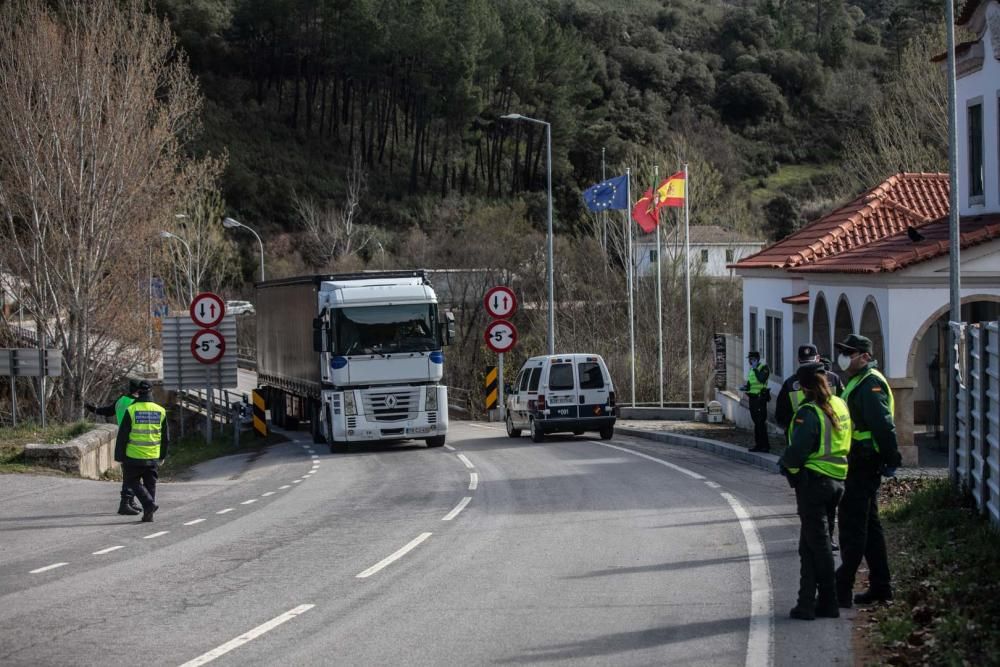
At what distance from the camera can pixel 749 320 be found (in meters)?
35.0

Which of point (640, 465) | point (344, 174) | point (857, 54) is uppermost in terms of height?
point (857, 54)

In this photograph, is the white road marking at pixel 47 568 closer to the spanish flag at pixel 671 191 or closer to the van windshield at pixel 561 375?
the van windshield at pixel 561 375

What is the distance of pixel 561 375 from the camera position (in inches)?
1108

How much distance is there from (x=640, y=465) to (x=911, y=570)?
11.2 metres

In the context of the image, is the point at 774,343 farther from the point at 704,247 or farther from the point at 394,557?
the point at 704,247

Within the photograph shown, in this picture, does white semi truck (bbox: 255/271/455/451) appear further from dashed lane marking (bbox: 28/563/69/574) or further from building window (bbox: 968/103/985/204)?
dashed lane marking (bbox: 28/563/69/574)

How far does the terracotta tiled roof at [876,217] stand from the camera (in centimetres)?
2827

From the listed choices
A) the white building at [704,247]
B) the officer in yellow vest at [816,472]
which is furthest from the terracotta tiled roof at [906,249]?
the white building at [704,247]

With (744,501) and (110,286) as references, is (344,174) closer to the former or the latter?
(110,286)

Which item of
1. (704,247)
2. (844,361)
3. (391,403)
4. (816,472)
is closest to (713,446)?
(391,403)

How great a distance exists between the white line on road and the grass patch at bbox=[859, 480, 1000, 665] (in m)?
0.73

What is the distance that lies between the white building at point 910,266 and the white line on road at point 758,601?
28.2ft

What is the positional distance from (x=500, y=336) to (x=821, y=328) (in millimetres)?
9525

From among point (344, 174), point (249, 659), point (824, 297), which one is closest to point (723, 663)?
point (249, 659)
